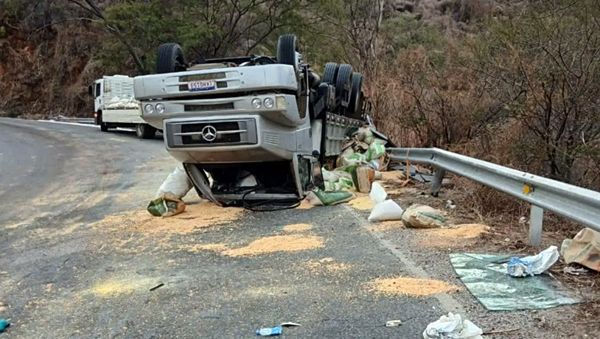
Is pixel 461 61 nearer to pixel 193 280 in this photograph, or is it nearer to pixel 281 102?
pixel 281 102

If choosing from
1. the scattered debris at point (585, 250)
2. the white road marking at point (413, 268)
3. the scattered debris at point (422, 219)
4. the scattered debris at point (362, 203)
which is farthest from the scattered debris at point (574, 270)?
the scattered debris at point (362, 203)

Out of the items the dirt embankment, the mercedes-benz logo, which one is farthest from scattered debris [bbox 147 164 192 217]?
the dirt embankment

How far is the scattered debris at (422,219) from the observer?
642cm

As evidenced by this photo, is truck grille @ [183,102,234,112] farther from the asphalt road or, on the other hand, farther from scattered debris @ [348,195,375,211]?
scattered debris @ [348,195,375,211]

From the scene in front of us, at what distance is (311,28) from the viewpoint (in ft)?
104

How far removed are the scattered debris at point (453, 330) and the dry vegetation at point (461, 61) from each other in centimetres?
379

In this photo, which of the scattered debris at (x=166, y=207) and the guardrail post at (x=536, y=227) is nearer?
the guardrail post at (x=536, y=227)

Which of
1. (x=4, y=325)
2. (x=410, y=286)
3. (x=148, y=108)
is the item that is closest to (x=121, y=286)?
(x=4, y=325)

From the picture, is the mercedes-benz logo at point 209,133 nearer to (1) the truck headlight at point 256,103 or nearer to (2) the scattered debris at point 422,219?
(1) the truck headlight at point 256,103

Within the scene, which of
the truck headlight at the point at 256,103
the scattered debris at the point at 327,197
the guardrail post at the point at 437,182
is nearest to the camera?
the truck headlight at the point at 256,103

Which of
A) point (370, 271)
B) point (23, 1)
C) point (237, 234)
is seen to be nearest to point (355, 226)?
point (237, 234)

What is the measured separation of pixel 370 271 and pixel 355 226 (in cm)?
183

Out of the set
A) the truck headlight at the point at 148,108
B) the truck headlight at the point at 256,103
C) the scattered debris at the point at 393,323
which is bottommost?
the scattered debris at the point at 393,323

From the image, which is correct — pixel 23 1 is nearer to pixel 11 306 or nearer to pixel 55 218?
pixel 55 218
